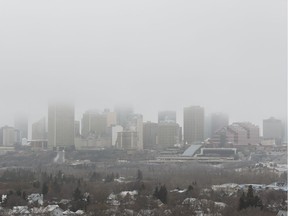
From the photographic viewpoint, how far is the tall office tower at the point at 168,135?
4206cm

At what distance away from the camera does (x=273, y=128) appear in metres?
47.3

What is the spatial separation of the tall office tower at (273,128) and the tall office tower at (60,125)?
17.0 meters

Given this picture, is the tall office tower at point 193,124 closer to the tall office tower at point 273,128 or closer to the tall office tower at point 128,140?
the tall office tower at point 128,140

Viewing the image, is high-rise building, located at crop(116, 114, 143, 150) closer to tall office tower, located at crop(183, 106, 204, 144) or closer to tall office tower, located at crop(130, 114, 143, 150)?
tall office tower, located at crop(130, 114, 143, 150)

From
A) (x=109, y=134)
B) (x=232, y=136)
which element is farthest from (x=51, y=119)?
(x=232, y=136)

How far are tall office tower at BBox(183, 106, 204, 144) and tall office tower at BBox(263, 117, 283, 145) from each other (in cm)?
692

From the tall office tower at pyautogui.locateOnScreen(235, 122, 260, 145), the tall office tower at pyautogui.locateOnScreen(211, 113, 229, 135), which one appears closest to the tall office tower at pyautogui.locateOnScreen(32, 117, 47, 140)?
the tall office tower at pyautogui.locateOnScreen(211, 113, 229, 135)

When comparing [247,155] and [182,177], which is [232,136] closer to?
[247,155]

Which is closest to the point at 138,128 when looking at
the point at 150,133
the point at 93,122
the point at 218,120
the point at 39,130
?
the point at 150,133

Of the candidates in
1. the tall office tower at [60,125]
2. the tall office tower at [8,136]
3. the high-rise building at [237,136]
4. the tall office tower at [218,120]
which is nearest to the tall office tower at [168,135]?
the high-rise building at [237,136]

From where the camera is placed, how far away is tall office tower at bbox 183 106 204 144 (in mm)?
41969

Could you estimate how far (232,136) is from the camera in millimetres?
39750

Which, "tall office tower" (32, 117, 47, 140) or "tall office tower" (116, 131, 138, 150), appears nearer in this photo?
"tall office tower" (116, 131, 138, 150)

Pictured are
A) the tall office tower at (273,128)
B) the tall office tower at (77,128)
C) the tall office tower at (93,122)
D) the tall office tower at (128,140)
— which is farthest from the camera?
the tall office tower at (273,128)
